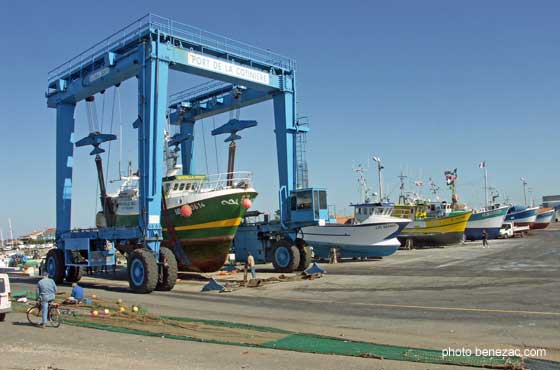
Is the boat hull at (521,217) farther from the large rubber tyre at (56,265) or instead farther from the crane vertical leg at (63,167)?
the large rubber tyre at (56,265)

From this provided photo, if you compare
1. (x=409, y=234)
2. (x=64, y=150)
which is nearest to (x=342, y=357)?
(x=64, y=150)

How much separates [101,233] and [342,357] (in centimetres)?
1808

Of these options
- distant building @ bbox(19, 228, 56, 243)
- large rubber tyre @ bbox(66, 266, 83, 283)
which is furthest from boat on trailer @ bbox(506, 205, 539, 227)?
distant building @ bbox(19, 228, 56, 243)

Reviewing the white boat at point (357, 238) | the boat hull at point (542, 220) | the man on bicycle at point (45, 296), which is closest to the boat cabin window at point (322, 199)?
the white boat at point (357, 238)

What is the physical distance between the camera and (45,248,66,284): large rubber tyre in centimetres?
2591

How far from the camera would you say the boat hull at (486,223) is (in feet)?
184

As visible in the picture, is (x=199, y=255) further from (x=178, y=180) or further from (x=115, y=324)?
(x=115, y=324)

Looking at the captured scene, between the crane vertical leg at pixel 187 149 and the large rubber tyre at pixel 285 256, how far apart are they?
934 centimetres

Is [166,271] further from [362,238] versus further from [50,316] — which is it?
[362,238]

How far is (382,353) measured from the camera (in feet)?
28.8

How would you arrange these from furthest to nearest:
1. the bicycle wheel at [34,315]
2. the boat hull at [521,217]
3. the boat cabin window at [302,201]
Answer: the boat hull at [521,217] → the boat cabin window at [302,201] → the bicycle wheel at [34,315]

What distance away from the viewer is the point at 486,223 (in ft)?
184

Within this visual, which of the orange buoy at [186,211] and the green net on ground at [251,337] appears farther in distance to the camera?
the orange buoy at [186,211]

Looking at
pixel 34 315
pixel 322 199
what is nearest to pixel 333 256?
pixel 322 199
